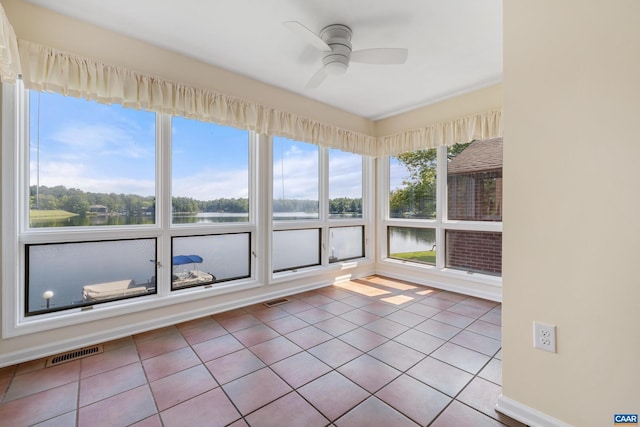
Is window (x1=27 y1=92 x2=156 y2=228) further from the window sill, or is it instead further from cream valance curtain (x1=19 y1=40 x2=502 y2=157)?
the window sill

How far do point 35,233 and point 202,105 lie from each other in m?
1.71

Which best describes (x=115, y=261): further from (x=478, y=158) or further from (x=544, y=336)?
(x=478, y=158)

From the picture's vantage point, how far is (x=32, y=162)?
2.12m

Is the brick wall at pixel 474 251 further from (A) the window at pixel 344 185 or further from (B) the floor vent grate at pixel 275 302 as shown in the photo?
(B) the floor vent grate at pixel 275 302

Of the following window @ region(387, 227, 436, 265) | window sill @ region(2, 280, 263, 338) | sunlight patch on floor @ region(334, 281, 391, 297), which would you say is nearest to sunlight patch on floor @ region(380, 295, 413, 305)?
sunlight patch on floor @ region(334, 281, 391, 297)

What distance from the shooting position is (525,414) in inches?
57.2

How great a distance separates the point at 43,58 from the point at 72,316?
77.8 inches

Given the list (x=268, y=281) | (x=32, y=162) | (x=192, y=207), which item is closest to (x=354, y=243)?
(x=268, y=281)

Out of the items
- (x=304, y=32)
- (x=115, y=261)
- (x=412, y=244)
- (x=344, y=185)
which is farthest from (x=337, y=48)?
(x=412, y=244)

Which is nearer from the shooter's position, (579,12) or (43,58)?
(579,12)

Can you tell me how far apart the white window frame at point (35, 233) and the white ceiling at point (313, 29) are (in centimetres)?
76

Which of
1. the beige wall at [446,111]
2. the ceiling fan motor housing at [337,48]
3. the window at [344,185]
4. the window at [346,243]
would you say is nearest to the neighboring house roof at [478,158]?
the beige wall at [446,111]

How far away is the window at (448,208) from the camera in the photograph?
11.1 feet

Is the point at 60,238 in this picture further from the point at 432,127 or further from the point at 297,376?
the point at 432,127
